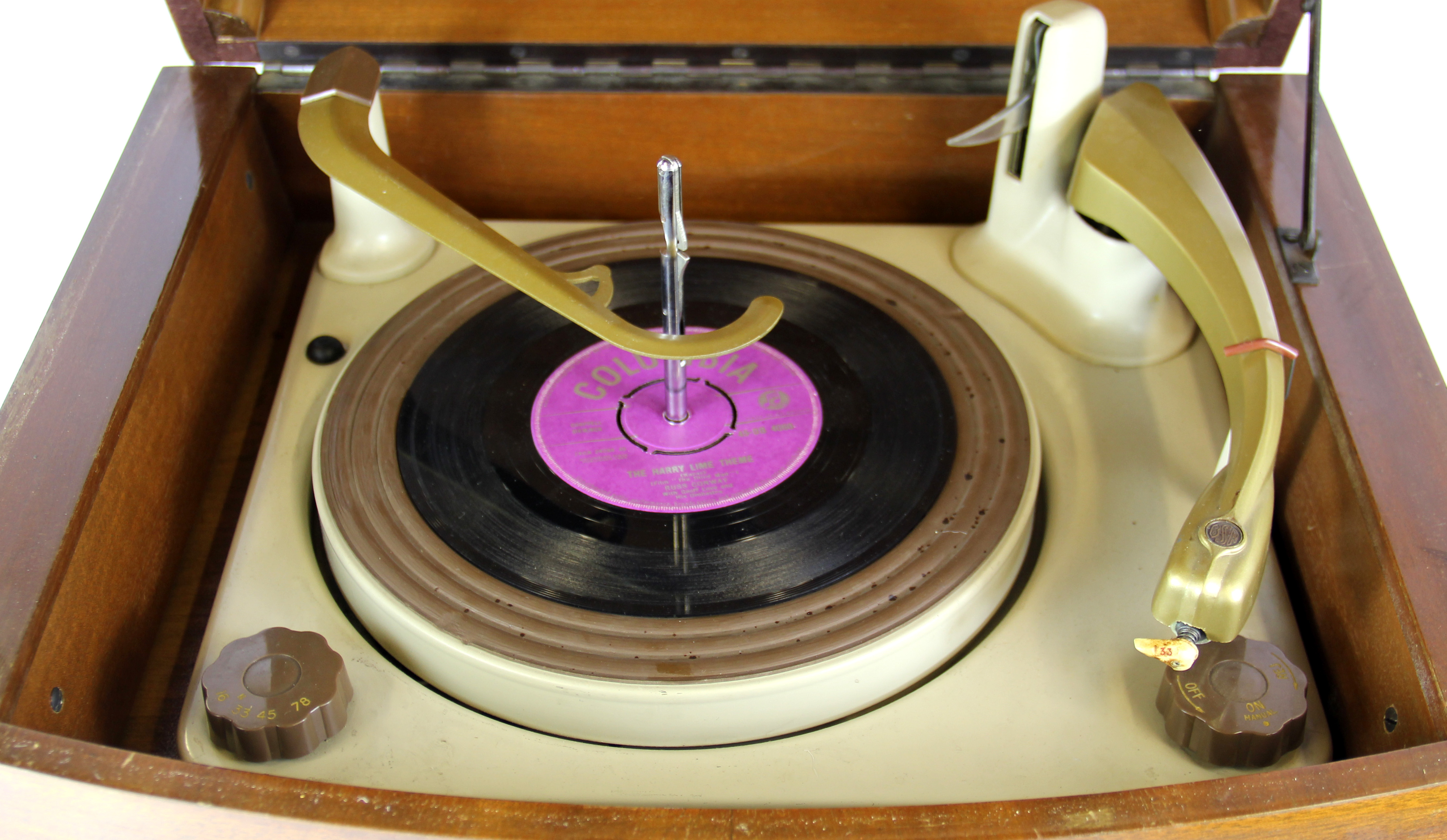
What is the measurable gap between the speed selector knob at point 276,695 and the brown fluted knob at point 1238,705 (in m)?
0.58

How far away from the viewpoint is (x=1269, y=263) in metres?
1.16

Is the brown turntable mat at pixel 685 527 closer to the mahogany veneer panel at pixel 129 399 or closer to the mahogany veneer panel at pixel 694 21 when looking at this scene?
the mahogany veneer panel at pixel 129 399

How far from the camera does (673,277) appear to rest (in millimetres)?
1011

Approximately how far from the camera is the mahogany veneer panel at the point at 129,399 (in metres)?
0.88

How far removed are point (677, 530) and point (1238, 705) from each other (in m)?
0.42

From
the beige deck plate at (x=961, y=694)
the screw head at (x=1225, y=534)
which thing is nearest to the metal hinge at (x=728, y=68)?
the beige deck plate at (x=961, y=694)

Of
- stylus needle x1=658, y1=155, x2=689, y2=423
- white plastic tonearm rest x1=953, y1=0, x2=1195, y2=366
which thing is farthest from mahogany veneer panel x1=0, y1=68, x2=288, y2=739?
white plastic tonearm rest x1=953, y1=0, x2=1195, y2=366

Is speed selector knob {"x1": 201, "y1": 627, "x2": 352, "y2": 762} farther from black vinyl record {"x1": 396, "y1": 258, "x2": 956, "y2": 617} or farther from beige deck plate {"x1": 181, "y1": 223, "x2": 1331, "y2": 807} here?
black vinyl record {"x1": 396, "y1": 258, "x2": 956, "y2": 617}

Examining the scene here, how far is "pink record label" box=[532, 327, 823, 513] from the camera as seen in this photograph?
40.9 inches

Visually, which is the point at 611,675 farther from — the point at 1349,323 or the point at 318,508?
the point at 1349,323

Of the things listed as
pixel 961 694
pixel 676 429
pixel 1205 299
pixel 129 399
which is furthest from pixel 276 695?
pixel 1205 299

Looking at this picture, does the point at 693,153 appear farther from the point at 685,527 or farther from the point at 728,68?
the point at 685,527

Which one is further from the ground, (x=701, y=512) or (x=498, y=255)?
(x=498, y=255)

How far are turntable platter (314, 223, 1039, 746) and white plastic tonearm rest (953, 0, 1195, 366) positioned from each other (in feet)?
0.37
